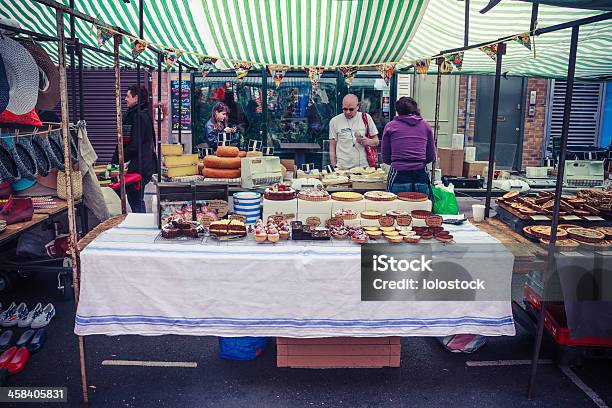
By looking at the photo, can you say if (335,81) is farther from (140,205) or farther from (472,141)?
(472,141)

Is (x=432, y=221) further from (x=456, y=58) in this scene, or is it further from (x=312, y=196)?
(x=456, y=58)

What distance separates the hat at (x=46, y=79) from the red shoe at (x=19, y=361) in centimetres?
213

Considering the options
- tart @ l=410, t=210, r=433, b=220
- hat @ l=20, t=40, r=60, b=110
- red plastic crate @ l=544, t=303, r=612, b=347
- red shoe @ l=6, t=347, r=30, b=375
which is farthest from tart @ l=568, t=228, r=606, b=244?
hat @ l=20, t=40, r=60, b=110

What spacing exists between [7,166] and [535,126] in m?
12.9

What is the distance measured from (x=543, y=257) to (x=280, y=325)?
1.99 meters

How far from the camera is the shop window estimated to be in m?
9.22

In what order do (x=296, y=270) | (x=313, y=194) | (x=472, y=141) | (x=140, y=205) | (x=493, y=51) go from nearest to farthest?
(x=296, y=270)
(x=313, y=194)
(x=493, y=51)
(x=140, y=205)
(x=472, y=141)

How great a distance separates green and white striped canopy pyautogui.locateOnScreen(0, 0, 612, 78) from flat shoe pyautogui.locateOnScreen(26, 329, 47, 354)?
3009 millimetres

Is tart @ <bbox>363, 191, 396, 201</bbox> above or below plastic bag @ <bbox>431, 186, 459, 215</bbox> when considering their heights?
above

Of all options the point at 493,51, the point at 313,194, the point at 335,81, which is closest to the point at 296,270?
the point at 313,194

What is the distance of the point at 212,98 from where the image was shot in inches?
365

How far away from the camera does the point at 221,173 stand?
19.2 feet

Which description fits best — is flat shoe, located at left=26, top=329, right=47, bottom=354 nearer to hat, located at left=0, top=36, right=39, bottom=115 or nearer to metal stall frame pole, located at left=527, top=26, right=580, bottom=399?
hat, located at left=0, top=36, right=39, bottom=115

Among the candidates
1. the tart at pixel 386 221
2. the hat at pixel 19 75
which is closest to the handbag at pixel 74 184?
the hat at pixel 19 75
